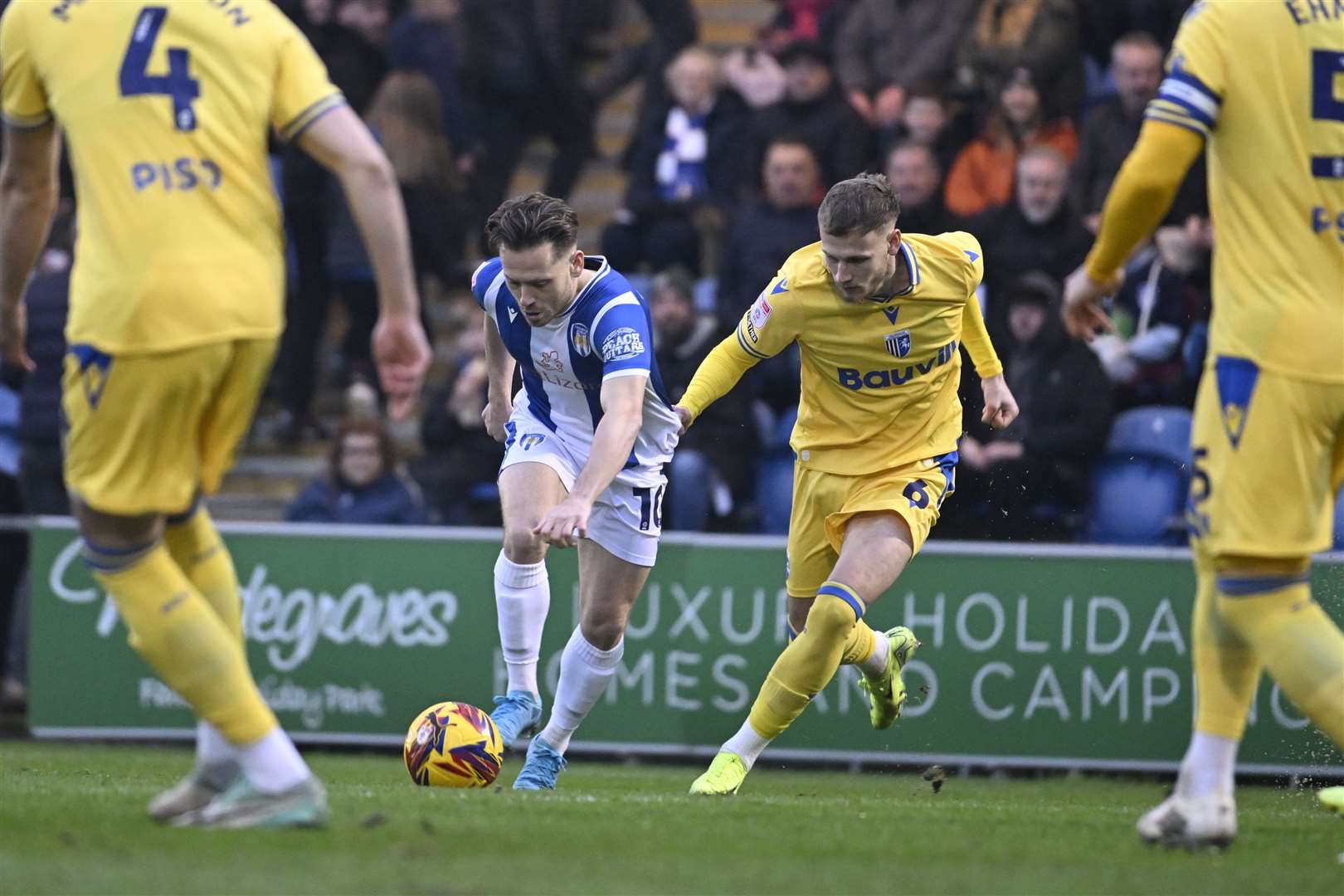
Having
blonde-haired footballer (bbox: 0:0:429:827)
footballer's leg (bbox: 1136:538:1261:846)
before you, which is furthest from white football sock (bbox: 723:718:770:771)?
blonde-haired footballer (bbox: 0:0:429:827)

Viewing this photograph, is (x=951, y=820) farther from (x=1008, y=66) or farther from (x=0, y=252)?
(x=1008, y=66)

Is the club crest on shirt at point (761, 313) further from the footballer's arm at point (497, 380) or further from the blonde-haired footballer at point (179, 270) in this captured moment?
the blonde-haired footballer at point (179, 270)

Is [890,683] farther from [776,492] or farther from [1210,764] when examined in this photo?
[776,492]

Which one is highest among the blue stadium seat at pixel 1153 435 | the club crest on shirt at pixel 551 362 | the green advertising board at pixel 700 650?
the club crest on shirt at pixel 551 362

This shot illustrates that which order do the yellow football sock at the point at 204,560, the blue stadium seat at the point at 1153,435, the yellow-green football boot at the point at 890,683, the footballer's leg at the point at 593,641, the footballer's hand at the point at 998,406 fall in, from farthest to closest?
1. the blue stadium seat at the point at 1153,435
2. the yellow-green football boot at the point at 890,683
3. the footballer's hand at the point at 998,406
4. the footballer's leg at the point at 593,641
5. the yellow football sock at the point at 204,560

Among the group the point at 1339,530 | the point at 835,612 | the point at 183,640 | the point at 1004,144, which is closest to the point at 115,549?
the point at 183,640

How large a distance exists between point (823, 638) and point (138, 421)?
10.4 ft

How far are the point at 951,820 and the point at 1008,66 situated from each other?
696cm

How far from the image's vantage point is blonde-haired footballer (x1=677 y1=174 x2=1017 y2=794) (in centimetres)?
738

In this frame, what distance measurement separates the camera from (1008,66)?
478 inches

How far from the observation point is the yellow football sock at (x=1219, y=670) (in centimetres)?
525

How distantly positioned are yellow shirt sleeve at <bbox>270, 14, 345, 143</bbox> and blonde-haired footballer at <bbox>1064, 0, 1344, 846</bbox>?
7.17ft

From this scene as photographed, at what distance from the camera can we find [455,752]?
7344 millimetres

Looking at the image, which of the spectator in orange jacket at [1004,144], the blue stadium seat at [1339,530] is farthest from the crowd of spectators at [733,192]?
the blue stadium seat at [1339,530]
